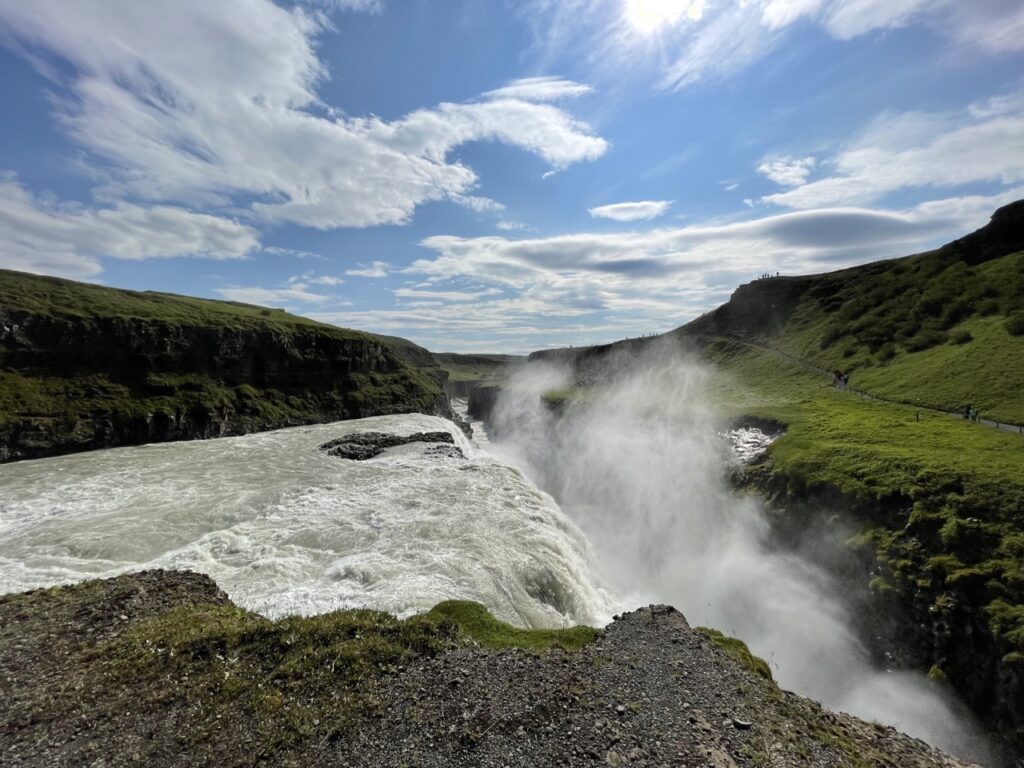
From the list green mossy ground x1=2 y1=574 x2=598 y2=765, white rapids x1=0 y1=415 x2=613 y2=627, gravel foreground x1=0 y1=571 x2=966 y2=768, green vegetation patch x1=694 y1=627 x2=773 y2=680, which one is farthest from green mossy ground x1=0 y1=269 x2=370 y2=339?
green vegetation patch x1=694 y1=627 x2=773 y2=680

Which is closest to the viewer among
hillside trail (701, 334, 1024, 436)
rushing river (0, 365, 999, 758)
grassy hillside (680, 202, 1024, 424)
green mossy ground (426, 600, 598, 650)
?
green mossy ground (426, 600, 598, 650)

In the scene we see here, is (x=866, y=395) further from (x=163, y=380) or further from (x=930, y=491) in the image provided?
(x=163, y=380)

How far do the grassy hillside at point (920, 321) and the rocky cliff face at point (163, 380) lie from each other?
75.5 m

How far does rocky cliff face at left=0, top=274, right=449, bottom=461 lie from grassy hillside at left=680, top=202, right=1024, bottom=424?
7550 cm

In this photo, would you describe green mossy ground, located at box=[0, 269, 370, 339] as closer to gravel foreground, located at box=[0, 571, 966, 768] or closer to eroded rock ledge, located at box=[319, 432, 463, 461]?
eroded rock ledge, located at box=[319, 432, 463, 461]

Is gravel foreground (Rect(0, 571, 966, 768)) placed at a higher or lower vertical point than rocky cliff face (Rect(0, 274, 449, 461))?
lower

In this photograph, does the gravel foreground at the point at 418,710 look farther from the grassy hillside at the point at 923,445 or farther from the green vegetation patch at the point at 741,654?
the grassy hillside at the point at 923,445

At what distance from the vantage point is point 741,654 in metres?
14.0

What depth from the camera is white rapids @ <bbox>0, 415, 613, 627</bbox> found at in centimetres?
2031

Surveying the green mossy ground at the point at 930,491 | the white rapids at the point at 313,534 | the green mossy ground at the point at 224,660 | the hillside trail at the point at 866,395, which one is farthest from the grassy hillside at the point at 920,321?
the green mossy ground at the point at 224,660

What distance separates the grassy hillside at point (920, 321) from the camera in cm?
4406

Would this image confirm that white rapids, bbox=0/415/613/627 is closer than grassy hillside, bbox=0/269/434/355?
Yes

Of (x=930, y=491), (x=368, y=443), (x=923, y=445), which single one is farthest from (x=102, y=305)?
(x=923, y=445)

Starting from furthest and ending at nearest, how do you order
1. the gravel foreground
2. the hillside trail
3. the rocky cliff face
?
the rocky cliff face < the hillside trail < the gravel foreground
